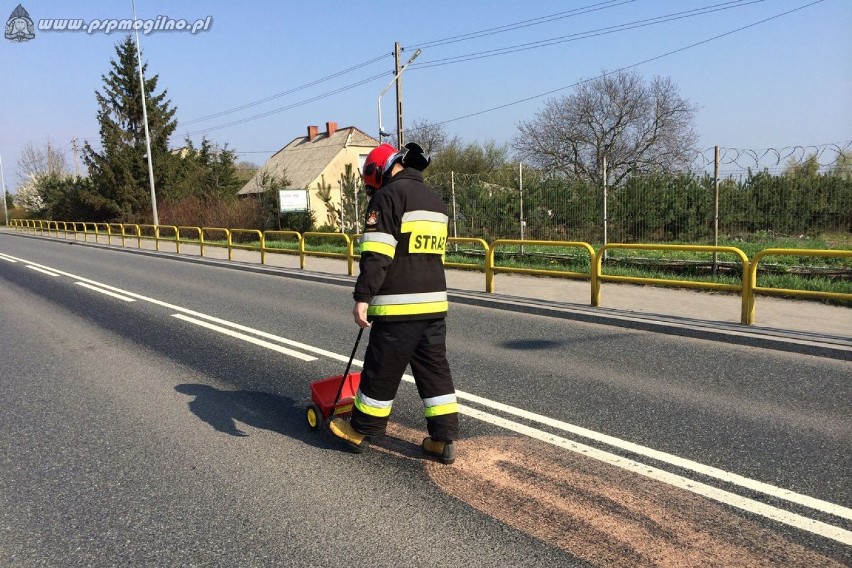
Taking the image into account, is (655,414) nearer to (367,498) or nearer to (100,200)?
(367,498)

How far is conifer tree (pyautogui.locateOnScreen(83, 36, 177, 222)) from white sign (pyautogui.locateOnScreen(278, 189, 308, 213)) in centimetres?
2305

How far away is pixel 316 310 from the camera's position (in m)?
9.80

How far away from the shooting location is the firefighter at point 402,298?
3520mm

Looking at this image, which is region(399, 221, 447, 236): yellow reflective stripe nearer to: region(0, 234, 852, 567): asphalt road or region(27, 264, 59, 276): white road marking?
region(0, 234, 852, 567): asphalt road

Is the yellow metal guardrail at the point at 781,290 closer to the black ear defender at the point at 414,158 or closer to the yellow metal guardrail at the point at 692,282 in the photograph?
the yellow metal guardrail at the point at 692,282

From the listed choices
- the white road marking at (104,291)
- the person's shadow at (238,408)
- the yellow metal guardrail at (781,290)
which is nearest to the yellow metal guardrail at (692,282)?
the yellow metal guardrail at (781,290)

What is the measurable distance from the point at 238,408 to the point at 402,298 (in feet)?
6.93

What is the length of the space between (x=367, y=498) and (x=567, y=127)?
136 feet

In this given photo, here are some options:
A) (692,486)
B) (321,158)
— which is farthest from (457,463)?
(321,158)

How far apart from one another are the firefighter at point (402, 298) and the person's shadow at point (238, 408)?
2.99 feet

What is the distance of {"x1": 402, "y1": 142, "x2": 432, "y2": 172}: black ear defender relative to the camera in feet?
12.4

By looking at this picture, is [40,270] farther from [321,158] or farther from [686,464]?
[321,158]

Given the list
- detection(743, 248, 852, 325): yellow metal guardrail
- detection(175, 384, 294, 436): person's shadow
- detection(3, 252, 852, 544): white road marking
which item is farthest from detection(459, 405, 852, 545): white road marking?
detection(743, 248, 852, 325): yellow metal guardrail

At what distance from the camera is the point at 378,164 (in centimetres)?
382
